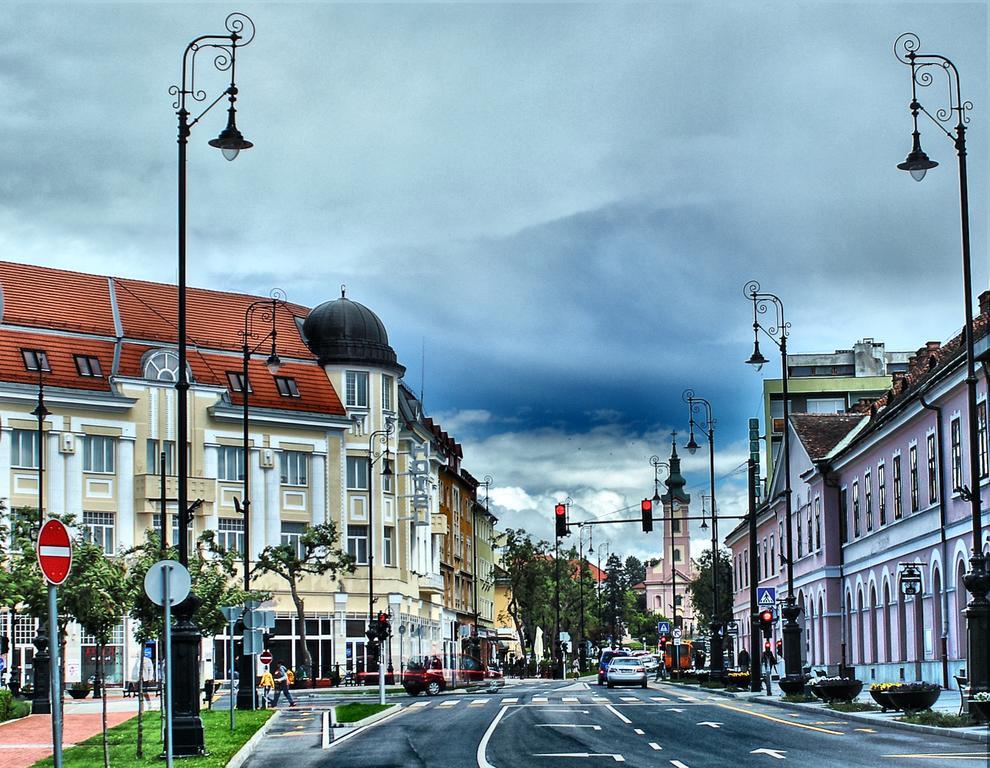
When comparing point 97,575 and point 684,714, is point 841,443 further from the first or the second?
point 97,575

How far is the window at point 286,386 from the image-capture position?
76.6 meters

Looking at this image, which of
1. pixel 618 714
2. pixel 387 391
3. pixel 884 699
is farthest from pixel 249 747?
pixel 387 391

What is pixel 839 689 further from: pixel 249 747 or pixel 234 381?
pixel 234 381

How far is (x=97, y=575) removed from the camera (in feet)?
80.9

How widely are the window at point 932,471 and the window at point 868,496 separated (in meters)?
9.42

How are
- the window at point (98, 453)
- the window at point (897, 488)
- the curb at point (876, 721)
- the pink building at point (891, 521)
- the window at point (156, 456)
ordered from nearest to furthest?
the curb at point (876, 721), the pink building at point (891, 521), the window at point (897, 488), the window at point (98, 453), the window at point (156, 456)

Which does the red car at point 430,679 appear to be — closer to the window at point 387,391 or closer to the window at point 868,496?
the window at point 868,496

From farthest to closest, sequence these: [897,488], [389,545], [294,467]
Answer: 1. [389,545]
2. [294,467]
3. [897,488]

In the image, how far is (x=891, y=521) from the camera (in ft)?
168

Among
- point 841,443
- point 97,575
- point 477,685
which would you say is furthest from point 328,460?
point 97,575

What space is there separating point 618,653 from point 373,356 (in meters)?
22.2

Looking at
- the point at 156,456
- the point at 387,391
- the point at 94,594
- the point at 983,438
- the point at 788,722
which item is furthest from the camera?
the point at 387,391

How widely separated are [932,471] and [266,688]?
69.0 ft

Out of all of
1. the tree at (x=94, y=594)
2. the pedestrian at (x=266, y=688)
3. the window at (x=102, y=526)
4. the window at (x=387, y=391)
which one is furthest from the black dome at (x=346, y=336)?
the tree at (x=94, y=594)
